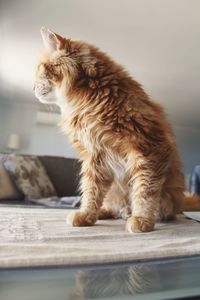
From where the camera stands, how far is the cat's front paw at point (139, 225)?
0.75 m

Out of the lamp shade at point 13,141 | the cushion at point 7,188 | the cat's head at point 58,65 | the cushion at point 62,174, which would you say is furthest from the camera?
the lamp shade at point 13,141

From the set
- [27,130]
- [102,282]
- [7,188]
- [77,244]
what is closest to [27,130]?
[27,130]

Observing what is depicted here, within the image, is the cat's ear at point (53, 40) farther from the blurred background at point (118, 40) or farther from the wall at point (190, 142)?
the wall at point (190, 142)

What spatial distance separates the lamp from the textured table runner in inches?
145

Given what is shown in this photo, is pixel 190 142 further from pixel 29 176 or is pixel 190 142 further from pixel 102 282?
pixel 102 282

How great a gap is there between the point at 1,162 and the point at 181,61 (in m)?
1.98

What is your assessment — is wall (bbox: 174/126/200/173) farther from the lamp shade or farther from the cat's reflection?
the cat's reflection

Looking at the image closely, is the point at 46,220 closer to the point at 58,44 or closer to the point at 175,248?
the point at 175,248

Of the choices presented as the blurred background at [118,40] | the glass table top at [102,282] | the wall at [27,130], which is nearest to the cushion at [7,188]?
the blurred background at [118,40]

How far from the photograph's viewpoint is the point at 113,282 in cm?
38

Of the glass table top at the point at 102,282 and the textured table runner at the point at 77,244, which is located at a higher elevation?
the glass table top at the point at 102,282

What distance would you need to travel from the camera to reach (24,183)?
7.57 feet

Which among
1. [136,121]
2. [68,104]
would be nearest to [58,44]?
[68,104]

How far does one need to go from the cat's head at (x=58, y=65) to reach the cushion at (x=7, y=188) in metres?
1.39
